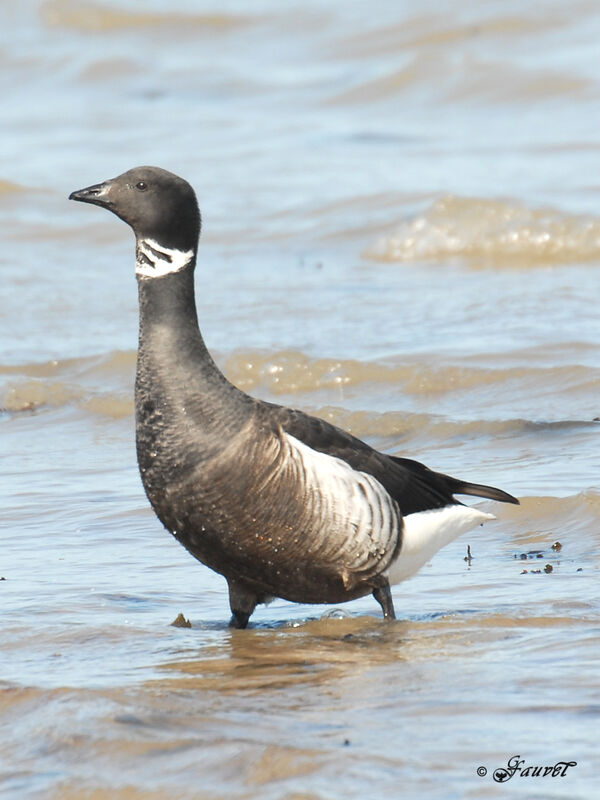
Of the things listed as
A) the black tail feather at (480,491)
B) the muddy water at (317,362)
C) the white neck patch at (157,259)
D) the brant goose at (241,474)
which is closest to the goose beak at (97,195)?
the brant goose at (241,474)

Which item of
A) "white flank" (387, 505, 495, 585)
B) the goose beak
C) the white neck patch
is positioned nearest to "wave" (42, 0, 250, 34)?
the goose beak

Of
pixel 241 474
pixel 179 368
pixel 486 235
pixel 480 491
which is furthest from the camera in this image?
pixel 486 235

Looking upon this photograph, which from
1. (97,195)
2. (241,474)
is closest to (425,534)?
(241,474)

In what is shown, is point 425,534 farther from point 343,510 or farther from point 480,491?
point 343,510

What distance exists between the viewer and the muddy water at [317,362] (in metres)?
4.99

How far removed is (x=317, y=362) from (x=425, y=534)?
5.58 m

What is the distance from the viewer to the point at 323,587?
6.59m

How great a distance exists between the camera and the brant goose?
6168 millimetres

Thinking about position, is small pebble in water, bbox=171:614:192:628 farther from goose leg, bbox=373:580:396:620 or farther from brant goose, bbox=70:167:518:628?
goose leg, bbox=373:580:396:620

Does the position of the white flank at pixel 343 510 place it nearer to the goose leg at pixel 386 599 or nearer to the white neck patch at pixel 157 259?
the goose leg at pixel 386 599

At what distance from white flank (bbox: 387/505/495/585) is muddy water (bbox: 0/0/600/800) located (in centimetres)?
24

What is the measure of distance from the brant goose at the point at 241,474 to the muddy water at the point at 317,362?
1.06 ft

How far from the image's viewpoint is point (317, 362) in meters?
12.3

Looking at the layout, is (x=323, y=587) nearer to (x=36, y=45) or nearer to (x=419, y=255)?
(x=419, y=255)
